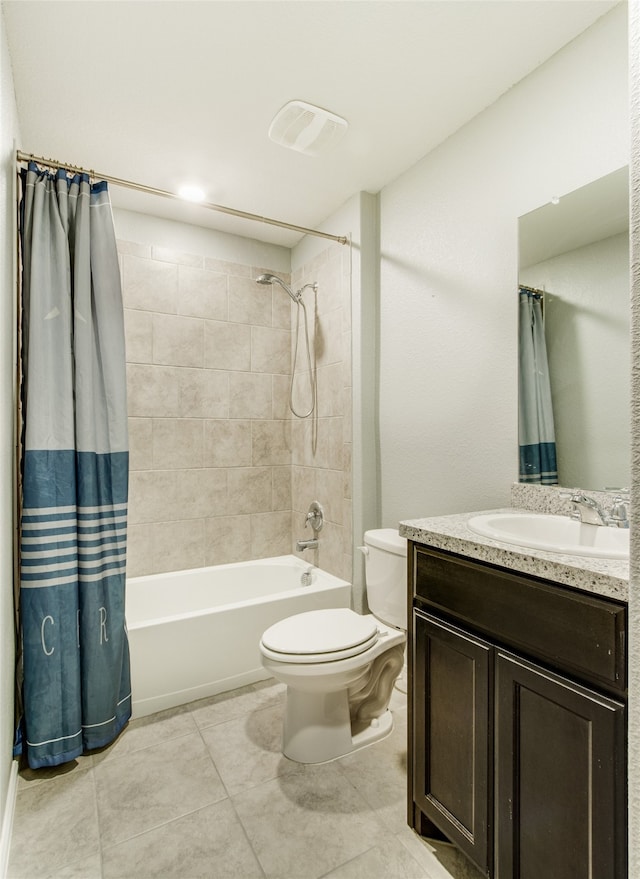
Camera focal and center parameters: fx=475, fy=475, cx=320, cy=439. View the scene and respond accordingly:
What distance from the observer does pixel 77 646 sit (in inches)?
70.8

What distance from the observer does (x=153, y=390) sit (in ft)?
8.97

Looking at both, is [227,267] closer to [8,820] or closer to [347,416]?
[347,416]

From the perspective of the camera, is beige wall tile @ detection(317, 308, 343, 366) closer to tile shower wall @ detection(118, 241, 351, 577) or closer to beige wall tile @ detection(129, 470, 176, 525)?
tile shower wall @ detection(118, 241, 351, 577)

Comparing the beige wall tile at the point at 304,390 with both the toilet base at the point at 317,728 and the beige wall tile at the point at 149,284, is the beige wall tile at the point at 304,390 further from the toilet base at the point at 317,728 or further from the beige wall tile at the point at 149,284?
the toilet base at the point at 317,728

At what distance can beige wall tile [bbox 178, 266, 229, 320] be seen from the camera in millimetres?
2820

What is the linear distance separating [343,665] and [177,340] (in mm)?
2009

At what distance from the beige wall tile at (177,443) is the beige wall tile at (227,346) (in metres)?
0.39

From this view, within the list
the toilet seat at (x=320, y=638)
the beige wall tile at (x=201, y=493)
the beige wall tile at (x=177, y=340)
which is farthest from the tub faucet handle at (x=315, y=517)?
the beige wall tile at (x=177, y=340)

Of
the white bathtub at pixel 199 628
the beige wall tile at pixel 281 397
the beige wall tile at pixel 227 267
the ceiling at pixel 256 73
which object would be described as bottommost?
the white bathtub at pixel 199 628

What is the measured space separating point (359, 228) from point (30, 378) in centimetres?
173

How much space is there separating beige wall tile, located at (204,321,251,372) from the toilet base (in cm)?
189

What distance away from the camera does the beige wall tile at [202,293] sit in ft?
9.25

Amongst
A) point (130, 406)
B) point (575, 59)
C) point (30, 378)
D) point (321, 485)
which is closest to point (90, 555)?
point (30, 378)

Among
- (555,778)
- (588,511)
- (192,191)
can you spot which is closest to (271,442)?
(192,191)
